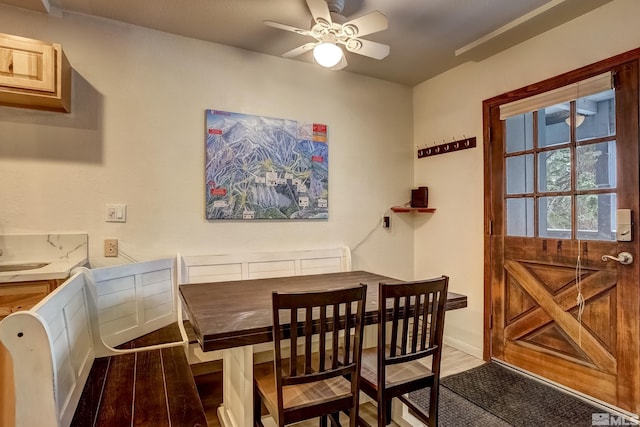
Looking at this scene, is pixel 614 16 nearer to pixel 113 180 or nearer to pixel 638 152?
pixel 638 152

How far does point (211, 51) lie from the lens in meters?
2.70

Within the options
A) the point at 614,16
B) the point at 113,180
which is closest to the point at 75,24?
the point at 113,180

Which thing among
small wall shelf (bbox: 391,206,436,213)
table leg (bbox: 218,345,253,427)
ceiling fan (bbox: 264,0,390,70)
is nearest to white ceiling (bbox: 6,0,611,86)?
ceiling fan (bbox: 264,0,390,70)

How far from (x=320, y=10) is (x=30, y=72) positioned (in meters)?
1.65

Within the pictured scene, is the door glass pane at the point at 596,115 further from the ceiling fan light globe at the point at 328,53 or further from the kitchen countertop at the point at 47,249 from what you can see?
the kitchen countertop at the point at 47,249

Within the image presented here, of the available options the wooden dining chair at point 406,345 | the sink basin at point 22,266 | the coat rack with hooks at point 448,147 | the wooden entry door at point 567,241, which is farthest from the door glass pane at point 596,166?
the sink basin at point 22,266

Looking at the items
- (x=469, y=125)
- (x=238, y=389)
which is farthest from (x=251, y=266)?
(x=469, y=125)

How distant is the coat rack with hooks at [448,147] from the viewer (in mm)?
3051

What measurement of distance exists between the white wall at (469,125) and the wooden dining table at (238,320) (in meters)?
1.22

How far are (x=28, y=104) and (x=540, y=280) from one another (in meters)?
3.62

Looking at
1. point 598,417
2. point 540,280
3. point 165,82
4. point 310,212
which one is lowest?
point 598,417

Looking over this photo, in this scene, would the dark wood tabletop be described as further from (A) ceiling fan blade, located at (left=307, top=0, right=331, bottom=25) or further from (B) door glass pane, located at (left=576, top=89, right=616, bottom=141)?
(A) ceiling fan blade, located at (left=307, top=0, right=331, bottom=25)

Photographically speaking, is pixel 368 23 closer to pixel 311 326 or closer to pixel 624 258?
pixel 311 326

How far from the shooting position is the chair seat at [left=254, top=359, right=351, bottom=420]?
1410 millimetres
